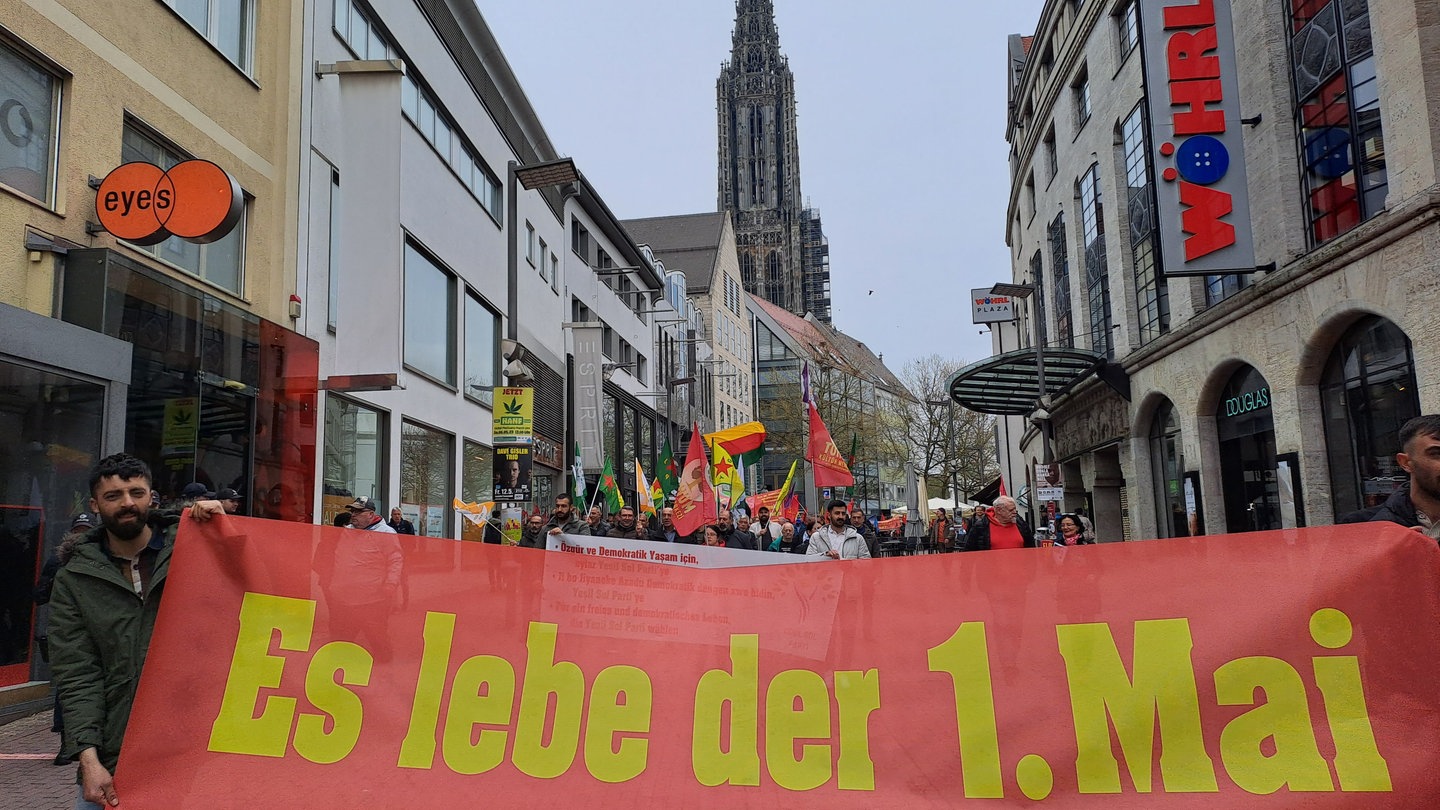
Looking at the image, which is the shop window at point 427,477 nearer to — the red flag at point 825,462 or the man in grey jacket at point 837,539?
the red flag at point 825,462

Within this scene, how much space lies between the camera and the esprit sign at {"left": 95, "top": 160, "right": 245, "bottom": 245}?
1021 cm

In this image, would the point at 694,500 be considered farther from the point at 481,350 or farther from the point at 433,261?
the point at 481,350

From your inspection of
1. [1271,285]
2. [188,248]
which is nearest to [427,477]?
[188,248]

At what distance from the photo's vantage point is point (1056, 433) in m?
32.0

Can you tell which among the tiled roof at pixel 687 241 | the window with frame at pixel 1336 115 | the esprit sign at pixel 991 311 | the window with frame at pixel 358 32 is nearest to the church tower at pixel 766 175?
the tiled roof at pixel 687 241

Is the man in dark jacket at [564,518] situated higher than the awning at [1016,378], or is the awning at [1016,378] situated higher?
the awning at [1016,378]

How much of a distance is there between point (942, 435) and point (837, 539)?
54425 millimetres

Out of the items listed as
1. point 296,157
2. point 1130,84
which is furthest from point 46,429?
point 1130,84

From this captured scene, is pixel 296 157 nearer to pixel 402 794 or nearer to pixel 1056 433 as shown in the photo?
pixel 402 794

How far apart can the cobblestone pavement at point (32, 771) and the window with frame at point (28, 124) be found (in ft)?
15.9

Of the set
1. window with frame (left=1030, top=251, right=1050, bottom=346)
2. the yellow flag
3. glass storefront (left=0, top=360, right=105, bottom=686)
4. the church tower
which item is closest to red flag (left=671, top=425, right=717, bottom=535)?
the yellow flag

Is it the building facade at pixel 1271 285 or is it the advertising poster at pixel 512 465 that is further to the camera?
the advertising poster at pixel 512 465

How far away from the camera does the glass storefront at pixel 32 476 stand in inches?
347

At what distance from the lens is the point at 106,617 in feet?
12.3
